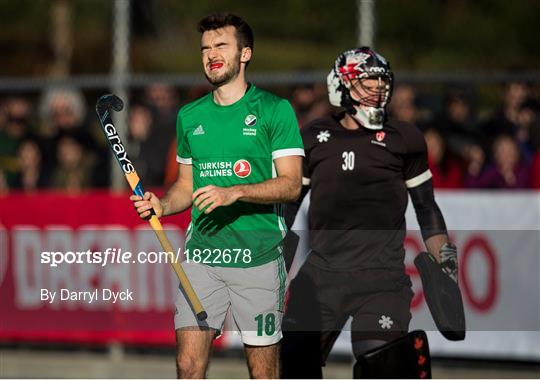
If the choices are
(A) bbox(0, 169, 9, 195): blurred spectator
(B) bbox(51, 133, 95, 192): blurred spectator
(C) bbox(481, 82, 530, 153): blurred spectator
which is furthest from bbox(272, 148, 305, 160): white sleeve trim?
(A) bbox(0, 169, 9, 195): blurred spectator

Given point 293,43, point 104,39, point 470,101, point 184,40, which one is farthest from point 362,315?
point 104,39

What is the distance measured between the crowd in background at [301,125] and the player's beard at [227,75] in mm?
4598

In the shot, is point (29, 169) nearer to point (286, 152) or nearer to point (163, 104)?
point (163, 104)

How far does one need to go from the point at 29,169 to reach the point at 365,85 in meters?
6.03

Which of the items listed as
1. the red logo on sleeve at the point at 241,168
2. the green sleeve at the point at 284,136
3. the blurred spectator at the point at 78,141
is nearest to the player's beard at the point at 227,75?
the green sleeve at the point at 284,136

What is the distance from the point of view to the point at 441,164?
1130cm

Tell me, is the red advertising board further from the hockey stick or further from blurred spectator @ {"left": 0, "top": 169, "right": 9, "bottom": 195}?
the hockey stick

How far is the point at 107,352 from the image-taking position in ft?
38.8

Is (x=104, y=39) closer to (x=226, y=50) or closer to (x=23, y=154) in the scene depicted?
(x=23, y=154)

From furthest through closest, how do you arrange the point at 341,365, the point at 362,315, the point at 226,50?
the point at 341,365, the point at 362,315, the point at 226,50

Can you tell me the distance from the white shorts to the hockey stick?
3.4 inches

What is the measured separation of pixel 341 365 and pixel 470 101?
2554 mm

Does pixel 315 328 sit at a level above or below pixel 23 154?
below

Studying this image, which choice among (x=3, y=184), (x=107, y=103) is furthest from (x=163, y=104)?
(x=107, y=103)
